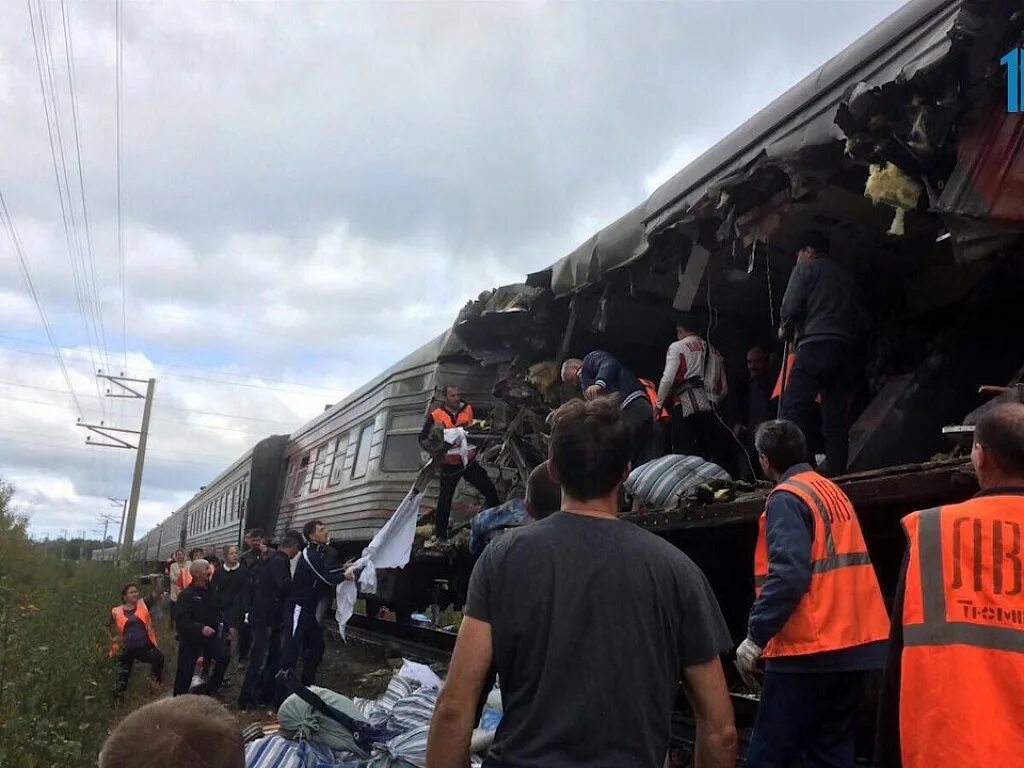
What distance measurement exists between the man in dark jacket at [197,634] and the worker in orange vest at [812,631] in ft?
21.8

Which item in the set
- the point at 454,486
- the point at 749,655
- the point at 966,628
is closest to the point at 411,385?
the point at 454,486

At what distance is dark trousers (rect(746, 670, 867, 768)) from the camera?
285 cm

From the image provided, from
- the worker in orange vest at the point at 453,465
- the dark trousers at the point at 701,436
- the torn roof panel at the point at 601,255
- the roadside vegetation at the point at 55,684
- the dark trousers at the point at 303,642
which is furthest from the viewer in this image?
the worker in orange vest at the point at 453,465

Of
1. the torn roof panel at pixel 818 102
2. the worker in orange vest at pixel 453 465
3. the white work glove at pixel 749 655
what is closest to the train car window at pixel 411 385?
the worker in orange vest at pixel 453 465

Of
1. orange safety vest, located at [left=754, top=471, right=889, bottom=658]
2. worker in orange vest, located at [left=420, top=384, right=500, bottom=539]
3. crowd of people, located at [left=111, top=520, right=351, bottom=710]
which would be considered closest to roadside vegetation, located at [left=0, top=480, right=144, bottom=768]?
crowd of people, located at [left=111, top=520, right=351, bottom=710]

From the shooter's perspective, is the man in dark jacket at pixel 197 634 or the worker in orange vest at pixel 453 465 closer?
the worker in orange vest at pixel 453 465

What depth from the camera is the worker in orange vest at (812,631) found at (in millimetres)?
2828

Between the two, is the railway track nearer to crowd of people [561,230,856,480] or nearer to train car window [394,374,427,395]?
train car window [394,374,427,395]

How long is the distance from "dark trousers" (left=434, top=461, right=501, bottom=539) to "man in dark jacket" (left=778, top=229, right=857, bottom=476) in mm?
3521

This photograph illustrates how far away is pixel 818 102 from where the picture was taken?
3.74 metres

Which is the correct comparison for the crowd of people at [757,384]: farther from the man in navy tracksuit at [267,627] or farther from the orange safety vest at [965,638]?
the man in navy tracksuit at [267,627]

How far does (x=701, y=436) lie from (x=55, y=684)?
15.3ft

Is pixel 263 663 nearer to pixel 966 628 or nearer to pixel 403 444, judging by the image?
pixel 403 444

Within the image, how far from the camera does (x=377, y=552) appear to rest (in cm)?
693
